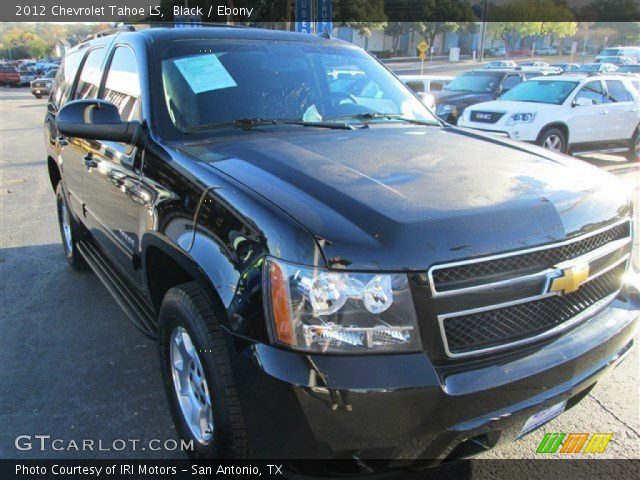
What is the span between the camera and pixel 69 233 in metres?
5.16

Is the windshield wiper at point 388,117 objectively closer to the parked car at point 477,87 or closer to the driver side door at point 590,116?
the driver side door at point 590,116

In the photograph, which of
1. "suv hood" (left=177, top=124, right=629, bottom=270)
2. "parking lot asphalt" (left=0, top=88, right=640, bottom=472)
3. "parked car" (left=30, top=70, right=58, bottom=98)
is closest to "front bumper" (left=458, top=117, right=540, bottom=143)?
"parking lot asphalt" (left=0, top=88, right=640, bottom=472)

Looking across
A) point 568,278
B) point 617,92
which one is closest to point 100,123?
point 568,278

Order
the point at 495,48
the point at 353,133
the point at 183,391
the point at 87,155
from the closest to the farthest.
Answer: the point at 183,391, the point at 353,133, the point at 87,155, the point at 495,48

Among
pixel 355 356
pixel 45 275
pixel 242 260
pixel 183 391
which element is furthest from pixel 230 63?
pixel 45 275

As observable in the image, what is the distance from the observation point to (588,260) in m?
2.16

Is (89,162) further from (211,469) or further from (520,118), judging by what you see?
(520,118)

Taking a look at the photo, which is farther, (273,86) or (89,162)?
(89,162)

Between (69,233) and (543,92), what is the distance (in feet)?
30.9

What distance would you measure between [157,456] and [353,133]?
1990 mm

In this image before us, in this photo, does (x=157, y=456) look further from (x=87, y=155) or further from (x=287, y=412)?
(x=87, y=155)

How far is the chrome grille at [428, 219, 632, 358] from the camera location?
1.81 m

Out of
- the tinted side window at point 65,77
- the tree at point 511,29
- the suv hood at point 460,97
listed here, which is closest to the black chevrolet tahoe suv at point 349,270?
the tinted side window at point 65,77

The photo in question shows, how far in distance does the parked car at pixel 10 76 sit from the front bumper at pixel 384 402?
51475 millimetres
